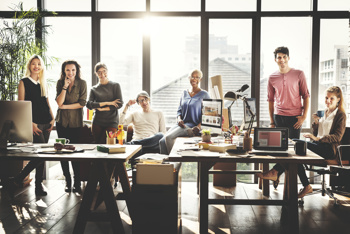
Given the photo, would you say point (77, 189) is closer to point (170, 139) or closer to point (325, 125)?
point (170, 139)

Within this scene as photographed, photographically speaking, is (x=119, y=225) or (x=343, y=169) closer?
(x=119, y=225)

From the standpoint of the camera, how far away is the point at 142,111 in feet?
17.7

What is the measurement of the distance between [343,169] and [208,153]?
1891 mm

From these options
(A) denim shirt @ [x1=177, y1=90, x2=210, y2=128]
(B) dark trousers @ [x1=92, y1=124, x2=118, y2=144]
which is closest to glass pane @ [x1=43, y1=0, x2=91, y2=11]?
(B) dark trousers @ [x1=92, y1=124, x2=118, y2=144]

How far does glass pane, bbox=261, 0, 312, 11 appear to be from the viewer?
556 centimetres

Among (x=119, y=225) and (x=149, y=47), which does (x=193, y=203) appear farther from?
(x=149, y=47)

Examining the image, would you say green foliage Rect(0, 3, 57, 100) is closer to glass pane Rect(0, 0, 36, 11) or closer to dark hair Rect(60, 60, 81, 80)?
glass pane Rect(0, 0, 36, 11)

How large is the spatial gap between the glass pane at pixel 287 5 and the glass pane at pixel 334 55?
0.33m

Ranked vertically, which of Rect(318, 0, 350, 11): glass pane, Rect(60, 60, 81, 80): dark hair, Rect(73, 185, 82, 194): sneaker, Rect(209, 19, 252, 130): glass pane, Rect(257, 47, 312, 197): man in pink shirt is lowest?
Rect(73, 185, 82, 194): sneaker

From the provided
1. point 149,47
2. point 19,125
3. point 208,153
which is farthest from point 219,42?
point 19,125

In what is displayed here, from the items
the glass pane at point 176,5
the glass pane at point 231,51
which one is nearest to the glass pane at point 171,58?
the glass pane at point 176,5

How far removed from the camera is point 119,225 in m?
3.15

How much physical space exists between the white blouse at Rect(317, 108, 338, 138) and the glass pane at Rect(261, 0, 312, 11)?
6.42ft

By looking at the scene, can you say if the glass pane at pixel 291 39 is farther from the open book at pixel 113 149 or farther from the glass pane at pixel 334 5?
the open book at pixel 113 149
